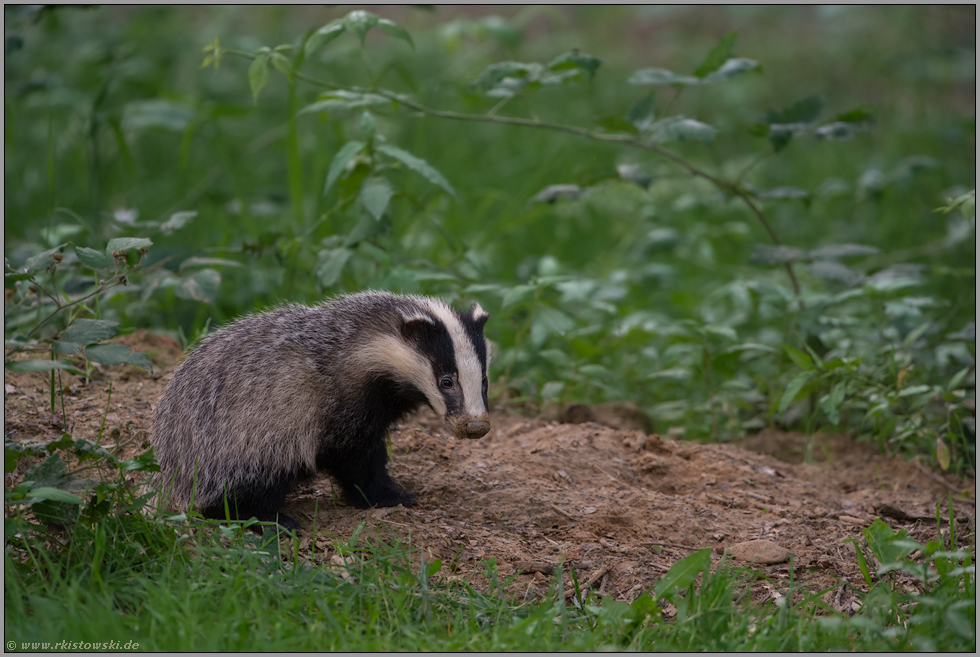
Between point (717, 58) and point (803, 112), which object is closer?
point (717, 58)

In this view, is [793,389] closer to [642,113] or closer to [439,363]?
[642,113]

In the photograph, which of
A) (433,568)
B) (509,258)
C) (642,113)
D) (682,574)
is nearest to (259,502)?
(433,568)

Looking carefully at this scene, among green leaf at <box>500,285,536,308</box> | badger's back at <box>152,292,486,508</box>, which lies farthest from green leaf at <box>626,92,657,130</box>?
badger's back at <box>152,292,486,508</box>

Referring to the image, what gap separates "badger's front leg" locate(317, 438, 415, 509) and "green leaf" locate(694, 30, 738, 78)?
282 cm

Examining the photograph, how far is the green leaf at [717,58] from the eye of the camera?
5203mm

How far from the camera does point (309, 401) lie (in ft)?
13.2

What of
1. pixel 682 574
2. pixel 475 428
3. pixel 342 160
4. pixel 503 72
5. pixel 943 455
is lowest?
pixel 943 455

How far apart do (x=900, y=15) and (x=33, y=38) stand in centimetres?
1032

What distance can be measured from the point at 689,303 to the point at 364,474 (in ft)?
12.7

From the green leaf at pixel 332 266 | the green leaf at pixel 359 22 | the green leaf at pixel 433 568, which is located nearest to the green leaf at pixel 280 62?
the green leaf at pixel 359 22

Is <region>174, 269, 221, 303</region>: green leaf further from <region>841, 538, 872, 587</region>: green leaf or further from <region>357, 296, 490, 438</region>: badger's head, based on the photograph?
<region>841, 538, 872, 587</region>: green leaf

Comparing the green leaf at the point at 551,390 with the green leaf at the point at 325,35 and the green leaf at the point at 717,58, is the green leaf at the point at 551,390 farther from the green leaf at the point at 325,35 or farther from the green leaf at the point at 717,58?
the green leaf at the point at 325,35

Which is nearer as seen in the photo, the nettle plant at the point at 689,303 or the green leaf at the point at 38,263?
the green leaf at the point at 38,263

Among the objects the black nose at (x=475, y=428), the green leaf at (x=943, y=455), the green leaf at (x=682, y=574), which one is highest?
the black nose at (x=475, y=428)
